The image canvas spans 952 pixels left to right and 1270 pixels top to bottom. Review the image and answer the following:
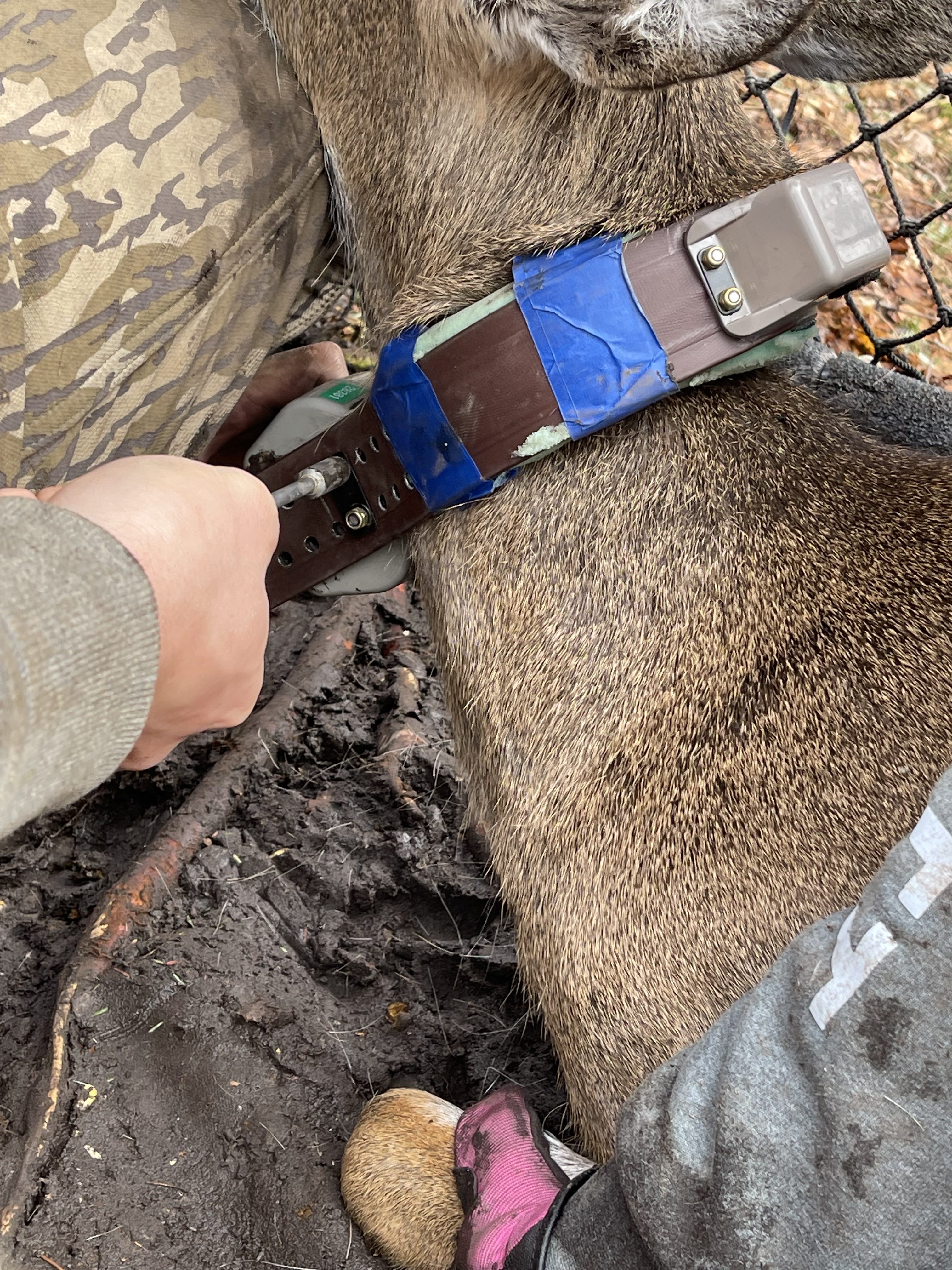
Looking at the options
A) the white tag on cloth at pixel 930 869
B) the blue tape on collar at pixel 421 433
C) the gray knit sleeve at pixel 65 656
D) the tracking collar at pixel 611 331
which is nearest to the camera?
the gray knit sleeve at pixel 65 656

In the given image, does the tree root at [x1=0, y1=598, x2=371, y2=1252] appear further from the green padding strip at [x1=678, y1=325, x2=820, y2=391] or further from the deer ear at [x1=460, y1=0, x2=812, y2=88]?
the deer ear at [x1=460, y1=0, x2=812, y2=88]

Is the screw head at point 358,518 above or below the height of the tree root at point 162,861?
above

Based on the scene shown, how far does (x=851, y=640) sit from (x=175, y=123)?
60.5 inches

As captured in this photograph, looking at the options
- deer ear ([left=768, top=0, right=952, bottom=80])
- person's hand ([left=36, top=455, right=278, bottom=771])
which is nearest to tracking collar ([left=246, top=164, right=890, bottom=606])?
person's hand ([left=36, top=455, right=278, bottom=771])

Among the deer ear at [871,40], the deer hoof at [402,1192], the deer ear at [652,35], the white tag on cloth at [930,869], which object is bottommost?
the deer hoof at [402,1192]

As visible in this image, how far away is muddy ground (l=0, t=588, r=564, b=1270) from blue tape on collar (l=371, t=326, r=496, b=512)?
1130 mm

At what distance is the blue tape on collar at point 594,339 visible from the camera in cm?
180

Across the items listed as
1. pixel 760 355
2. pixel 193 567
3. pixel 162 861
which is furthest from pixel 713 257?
pixel 162 861

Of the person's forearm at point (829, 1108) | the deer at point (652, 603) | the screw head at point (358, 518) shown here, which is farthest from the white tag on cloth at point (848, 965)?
the screw head at point (358, 518)

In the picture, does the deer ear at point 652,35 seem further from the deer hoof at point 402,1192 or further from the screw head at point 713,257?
the deer hoof at point 402,1192

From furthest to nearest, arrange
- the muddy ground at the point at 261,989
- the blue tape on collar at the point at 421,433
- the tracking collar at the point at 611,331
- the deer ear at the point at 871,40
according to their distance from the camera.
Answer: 1. the muddy ground at the point at 261,989
2. the deer ear at the point at 871,40
3. the blue tape on collar at the point at 421,433
4. the tracking collar at the point at 611,331

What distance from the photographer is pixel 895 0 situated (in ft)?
6.88

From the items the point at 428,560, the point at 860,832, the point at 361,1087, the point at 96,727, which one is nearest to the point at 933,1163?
the point at 860,832

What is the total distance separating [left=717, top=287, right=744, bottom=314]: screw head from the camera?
5.87 ft
